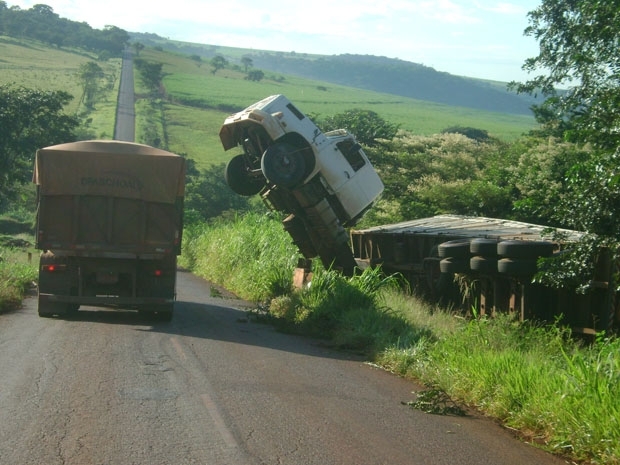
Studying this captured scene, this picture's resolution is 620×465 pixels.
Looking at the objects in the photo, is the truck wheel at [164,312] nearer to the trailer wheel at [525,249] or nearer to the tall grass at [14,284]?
the tall grass at [14,284]

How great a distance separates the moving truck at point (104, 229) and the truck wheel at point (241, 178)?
398 centimetres

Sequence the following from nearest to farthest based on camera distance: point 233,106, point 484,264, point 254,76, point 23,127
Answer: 1. point 484,264
2. point 23,127
3. point 233,106
4. point 254,76

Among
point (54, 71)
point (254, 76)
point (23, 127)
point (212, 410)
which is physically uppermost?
point (254, 76)

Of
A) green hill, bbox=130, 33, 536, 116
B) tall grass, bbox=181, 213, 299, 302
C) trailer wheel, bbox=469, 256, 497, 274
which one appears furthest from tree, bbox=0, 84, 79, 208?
green hill, bbox=130, 33, 536, 116

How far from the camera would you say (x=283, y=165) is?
17.9 metres

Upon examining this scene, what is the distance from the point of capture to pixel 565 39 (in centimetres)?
2725

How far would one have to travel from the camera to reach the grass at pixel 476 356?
24.5 ft

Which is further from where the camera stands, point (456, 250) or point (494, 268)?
point (456, 250)

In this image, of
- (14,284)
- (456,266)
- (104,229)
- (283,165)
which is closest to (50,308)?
(104,229)

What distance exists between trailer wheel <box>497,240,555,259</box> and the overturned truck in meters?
5.82

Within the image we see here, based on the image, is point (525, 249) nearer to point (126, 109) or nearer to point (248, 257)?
point (248, 257)

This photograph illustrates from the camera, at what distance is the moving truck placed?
1530 centimetres

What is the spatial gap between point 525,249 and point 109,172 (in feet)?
24.2

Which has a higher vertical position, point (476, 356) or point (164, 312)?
point (476, 356)
